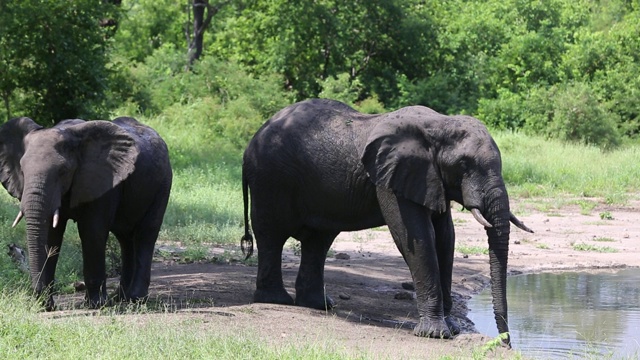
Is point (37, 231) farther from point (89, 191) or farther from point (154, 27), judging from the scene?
point (154, 27)

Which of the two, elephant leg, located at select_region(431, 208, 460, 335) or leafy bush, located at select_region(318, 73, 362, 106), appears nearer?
elephant leg, located at select_region(431, 208, 460, 335)

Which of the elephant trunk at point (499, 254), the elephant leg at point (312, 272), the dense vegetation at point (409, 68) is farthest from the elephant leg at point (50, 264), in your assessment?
the dense vegetation at point (409, 68)

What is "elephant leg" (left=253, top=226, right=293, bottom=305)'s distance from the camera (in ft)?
33.4

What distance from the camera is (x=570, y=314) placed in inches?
454

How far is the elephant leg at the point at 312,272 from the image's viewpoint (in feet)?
33.8

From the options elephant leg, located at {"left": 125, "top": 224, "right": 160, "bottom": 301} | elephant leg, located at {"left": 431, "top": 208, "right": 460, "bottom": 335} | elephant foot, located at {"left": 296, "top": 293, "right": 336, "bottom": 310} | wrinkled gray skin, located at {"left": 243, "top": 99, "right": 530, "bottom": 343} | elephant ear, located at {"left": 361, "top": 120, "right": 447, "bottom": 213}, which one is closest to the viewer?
wrinkled gray skin, located at {"left": 243, "top": 99, "right": 530, "bottom": 343}

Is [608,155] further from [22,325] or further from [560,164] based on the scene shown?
[22,325]

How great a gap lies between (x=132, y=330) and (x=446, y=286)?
10.1 feet

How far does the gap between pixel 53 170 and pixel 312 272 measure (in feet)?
8.48

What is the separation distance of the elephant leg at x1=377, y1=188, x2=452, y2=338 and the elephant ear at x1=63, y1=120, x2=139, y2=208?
2292 mm

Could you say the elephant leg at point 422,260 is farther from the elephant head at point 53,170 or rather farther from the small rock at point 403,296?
the elephant head at point 53,170

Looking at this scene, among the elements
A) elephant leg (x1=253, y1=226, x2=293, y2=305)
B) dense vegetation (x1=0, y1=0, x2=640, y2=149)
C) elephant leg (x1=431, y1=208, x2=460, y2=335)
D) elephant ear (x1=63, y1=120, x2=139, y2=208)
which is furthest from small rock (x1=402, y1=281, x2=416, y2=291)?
dense vegetation (x1=0, y1=0, x2=640, y2=149)

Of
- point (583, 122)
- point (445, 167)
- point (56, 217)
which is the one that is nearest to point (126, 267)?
point (56, 217)

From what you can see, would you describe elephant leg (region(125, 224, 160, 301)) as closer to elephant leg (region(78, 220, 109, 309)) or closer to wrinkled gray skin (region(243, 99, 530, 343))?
elephant leg (region(78, 220, 109, 309))
